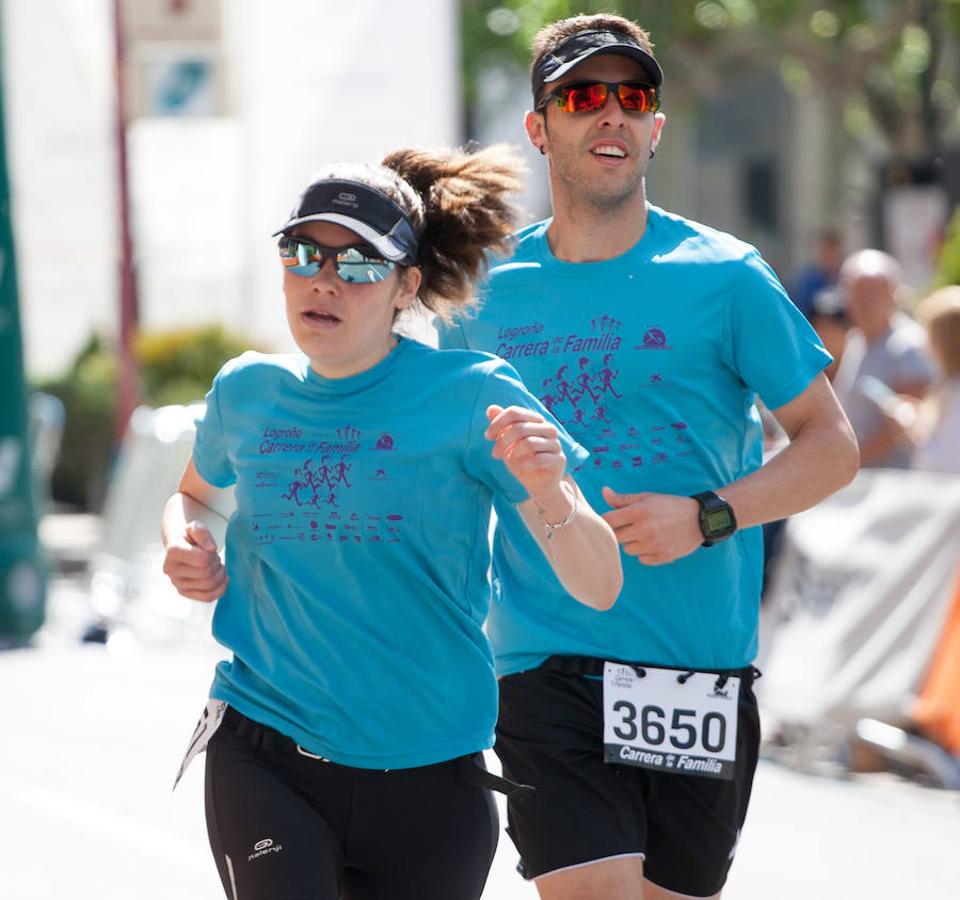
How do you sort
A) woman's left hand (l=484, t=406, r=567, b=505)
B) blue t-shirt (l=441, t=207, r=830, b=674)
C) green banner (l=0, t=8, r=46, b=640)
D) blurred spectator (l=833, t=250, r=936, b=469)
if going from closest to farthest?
woman's left hand (l=484, t=406, r=567, b=505) → blue t-shirt (l=441, t=207, r=830, b=674) → blurred spectator (l=833, t=250, r=936, b=469) → green banner (l=0, t=8, r=46, b=640)

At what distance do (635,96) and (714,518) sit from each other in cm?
83

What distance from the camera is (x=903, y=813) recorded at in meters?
7.82

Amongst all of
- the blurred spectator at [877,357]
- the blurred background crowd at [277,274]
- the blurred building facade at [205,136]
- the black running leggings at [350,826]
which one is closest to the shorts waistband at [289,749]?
the black running leggings at [350,826]

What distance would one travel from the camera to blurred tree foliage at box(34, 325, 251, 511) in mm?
19031

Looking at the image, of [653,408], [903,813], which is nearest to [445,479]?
[653,408]

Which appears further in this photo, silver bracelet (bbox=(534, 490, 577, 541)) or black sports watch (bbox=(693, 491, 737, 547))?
black sports watch (bbox=(693, 491, 737, 547))

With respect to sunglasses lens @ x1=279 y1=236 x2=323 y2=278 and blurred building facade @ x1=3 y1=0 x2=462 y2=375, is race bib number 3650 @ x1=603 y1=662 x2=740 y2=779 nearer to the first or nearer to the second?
sunglasses lens @ x1=279 y1=236 x2=323 y2=278

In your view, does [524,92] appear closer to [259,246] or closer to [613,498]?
[259,246]

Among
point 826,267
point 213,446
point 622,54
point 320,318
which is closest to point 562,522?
point 320,318

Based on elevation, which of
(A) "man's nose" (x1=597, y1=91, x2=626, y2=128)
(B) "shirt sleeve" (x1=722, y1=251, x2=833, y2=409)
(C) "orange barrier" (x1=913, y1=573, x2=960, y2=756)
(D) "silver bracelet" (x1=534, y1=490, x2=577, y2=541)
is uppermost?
(A) "man's nose" (x1=597, y1=91, x2=626, y2=128)

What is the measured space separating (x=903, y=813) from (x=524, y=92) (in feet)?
78.1

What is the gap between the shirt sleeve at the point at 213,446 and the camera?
3.93m

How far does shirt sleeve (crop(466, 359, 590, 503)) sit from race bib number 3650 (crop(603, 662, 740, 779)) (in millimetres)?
674

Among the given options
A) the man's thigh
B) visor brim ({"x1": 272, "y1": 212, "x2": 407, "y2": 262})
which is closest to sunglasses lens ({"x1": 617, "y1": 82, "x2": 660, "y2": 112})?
visor brim ({"x1": 272, "y1": 212, "x2": 407, "y2": 262})
